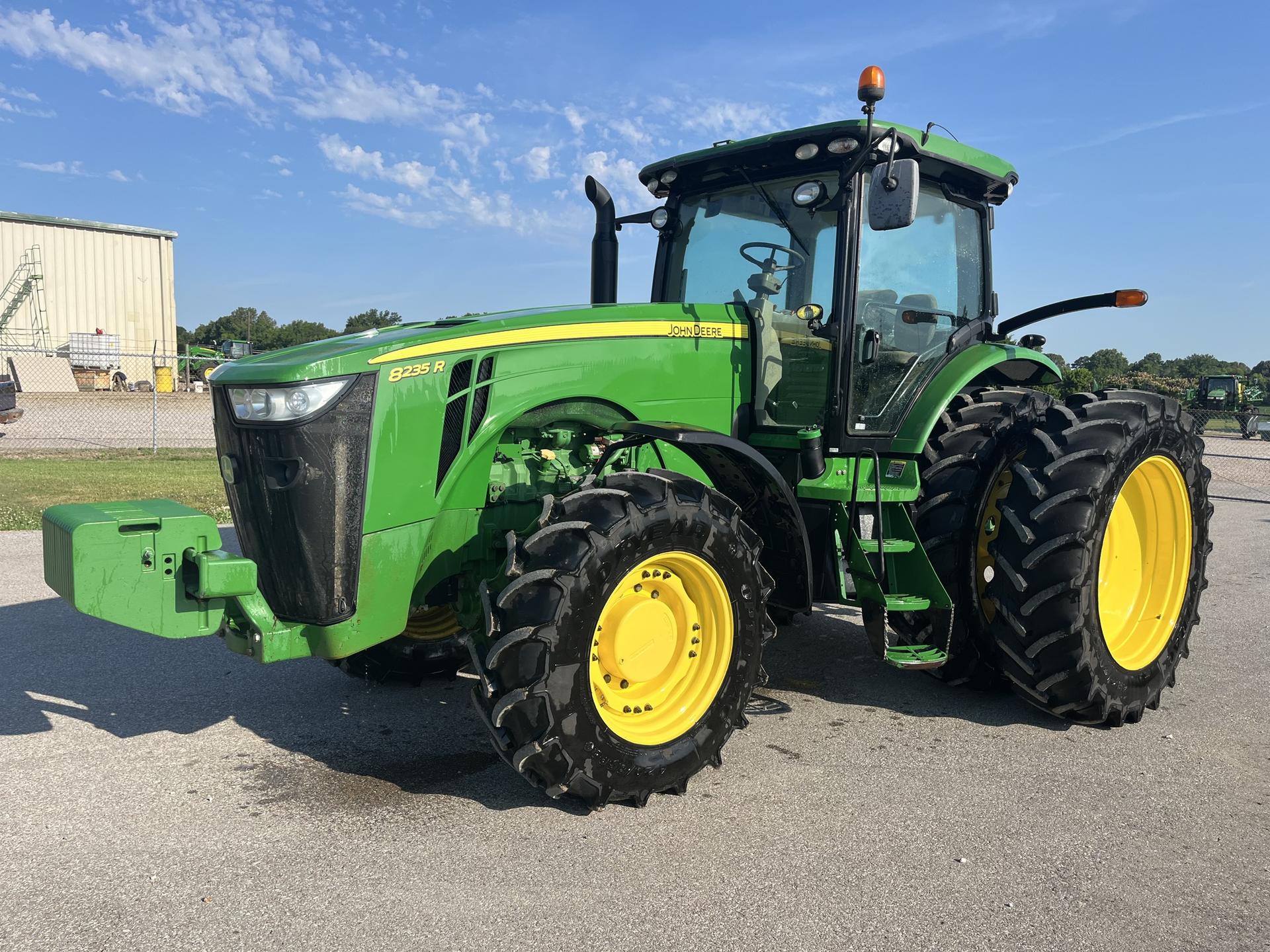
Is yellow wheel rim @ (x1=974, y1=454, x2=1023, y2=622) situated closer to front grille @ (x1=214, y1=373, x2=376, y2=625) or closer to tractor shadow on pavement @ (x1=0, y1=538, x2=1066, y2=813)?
tractor shadow on pavement @ (x1=0, y1=538, x2=1066, y2=813)

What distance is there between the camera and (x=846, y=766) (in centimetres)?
392

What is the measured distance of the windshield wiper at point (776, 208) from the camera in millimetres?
4617

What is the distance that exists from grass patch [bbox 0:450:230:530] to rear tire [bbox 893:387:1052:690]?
19.7 ft

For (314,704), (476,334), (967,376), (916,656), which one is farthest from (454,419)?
(967,376)

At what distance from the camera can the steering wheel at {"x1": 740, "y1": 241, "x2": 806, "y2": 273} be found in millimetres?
4629

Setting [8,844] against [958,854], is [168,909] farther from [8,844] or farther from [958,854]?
[958,854]

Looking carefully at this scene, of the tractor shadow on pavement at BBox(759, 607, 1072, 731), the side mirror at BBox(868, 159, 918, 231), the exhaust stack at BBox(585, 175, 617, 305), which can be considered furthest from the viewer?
the exhaust stack at BBox(585, 175, 617, 305)

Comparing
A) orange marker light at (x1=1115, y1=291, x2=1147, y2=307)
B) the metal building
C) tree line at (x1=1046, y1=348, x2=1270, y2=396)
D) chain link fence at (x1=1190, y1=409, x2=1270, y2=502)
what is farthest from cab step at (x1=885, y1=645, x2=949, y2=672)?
the metal building

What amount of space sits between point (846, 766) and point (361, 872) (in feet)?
6.26

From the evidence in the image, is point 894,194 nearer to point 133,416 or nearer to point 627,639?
point 627,639

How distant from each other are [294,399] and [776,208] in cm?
249

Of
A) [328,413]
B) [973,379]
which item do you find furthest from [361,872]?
[973,379]

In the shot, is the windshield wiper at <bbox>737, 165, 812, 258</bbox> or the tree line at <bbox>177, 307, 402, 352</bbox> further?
the tree line at <bbox>177, 307, 402, 352</bbox>

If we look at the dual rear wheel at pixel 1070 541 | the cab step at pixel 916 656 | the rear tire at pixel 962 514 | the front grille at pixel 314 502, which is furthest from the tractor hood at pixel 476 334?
the cab step at pixel 916 656
